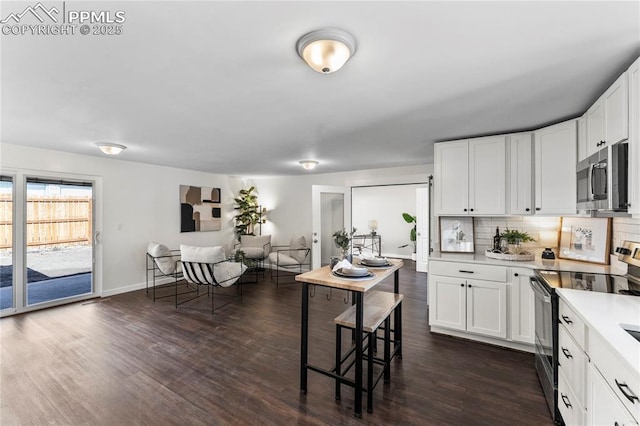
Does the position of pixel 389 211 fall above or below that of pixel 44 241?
above

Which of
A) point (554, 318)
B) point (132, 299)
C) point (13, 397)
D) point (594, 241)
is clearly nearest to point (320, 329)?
point (554, 318)

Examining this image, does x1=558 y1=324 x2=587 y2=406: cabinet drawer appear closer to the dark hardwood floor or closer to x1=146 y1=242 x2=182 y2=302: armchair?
the dark hardwood floor

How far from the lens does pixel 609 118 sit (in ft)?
6.43

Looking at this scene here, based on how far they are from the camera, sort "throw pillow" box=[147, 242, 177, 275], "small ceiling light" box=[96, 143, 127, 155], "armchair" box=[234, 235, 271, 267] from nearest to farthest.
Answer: "small ceiling light" box=[96, 143, 127, 155] < "throw pillow" box=[147, 242, 177, 275] < "armchair" box=[234, 235, 271, 267]

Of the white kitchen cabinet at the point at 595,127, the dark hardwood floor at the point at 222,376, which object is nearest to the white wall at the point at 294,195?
the dark hardwood floor at the point at 222,376

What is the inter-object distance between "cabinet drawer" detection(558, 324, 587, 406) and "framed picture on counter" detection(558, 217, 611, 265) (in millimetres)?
1345

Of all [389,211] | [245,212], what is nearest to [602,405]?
[245,212]

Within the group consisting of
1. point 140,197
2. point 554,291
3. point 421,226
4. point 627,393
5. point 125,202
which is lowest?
point 627,393

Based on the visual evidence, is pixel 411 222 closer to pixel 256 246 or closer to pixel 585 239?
pixel 256 246

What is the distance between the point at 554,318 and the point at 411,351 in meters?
1.38

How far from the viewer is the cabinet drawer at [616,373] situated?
100cm

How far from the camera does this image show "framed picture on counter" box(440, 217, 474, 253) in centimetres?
352

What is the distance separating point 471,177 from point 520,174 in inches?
18.6

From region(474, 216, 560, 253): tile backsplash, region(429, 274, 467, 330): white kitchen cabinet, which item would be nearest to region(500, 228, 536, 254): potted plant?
region(474, 216, 560, 253): tile backsplash
